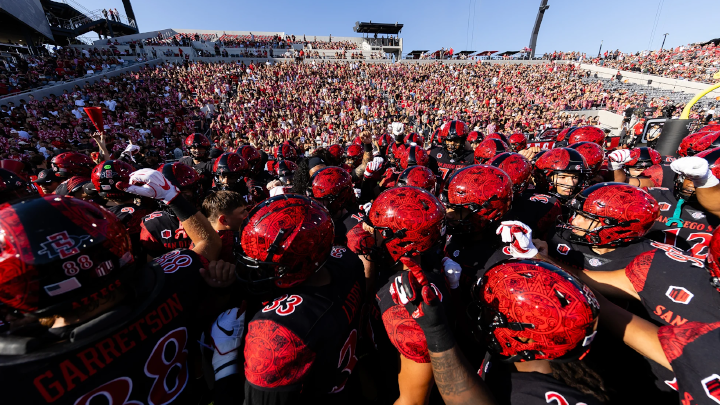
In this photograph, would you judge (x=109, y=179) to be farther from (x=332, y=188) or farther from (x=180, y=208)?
(x=332, y=188)

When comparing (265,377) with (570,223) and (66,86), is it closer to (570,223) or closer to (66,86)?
(570,223)

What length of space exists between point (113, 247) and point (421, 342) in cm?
193

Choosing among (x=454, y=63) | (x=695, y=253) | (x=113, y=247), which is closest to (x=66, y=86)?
(x=113, y=247)

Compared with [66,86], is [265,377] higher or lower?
lower

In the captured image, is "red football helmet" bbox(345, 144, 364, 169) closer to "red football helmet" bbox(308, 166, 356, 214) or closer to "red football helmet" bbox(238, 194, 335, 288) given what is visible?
"red football helmet" bbox(308, 166, 356, 214)

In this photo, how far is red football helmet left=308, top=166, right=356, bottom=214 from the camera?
4.04 meters

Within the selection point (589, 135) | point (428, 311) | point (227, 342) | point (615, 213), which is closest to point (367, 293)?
point (428, 311)

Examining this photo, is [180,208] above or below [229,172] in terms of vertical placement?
above

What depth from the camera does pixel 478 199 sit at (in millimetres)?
3096

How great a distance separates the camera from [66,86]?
20.5 metres

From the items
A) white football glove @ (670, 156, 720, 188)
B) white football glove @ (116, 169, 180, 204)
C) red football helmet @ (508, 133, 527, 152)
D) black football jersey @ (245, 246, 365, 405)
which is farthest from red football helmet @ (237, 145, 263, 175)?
red football helmet @ (508, 133, 527, 152)

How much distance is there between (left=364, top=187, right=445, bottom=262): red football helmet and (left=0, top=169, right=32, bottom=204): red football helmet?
5.21 m

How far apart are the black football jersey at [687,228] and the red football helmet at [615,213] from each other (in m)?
1.07

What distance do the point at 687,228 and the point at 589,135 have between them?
4.46 metres
